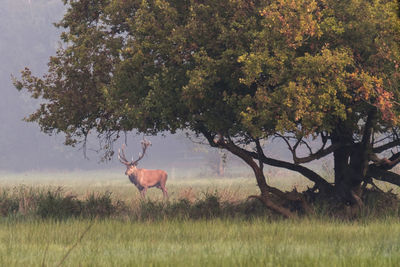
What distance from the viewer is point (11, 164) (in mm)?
150250

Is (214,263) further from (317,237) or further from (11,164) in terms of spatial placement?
(11,164)

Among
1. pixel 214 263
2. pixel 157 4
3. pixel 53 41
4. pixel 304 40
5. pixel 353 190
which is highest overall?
pixel 53 41

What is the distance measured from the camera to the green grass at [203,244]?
36.5 ft

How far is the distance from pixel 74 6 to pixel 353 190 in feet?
37.4

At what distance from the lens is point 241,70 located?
1762 cm

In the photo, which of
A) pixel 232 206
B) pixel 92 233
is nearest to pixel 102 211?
pixel 232 206

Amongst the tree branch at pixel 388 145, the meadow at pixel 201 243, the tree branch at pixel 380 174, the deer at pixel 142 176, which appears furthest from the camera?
the deer at pixel 142 176

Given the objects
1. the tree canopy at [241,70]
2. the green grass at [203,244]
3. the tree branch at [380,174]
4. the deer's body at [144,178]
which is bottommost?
the green grass at [203,244]

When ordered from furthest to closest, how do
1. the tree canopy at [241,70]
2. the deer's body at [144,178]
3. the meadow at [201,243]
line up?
the deer's body at [144,178], the tree canopy at [241,70], the meadow at [201,243]

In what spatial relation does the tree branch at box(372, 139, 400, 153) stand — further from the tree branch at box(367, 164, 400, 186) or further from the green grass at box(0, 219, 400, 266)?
the green grass at box(0, 219, 400, 266)

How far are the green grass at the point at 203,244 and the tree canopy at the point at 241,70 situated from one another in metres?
2.80

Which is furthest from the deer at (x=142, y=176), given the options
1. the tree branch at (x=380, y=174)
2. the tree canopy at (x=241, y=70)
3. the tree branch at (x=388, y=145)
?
the tree branch at (x=388, y=145)

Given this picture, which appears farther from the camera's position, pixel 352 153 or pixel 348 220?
pixel 352 153

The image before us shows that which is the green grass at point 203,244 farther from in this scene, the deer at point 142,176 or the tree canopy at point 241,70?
the deer at point 142,176
